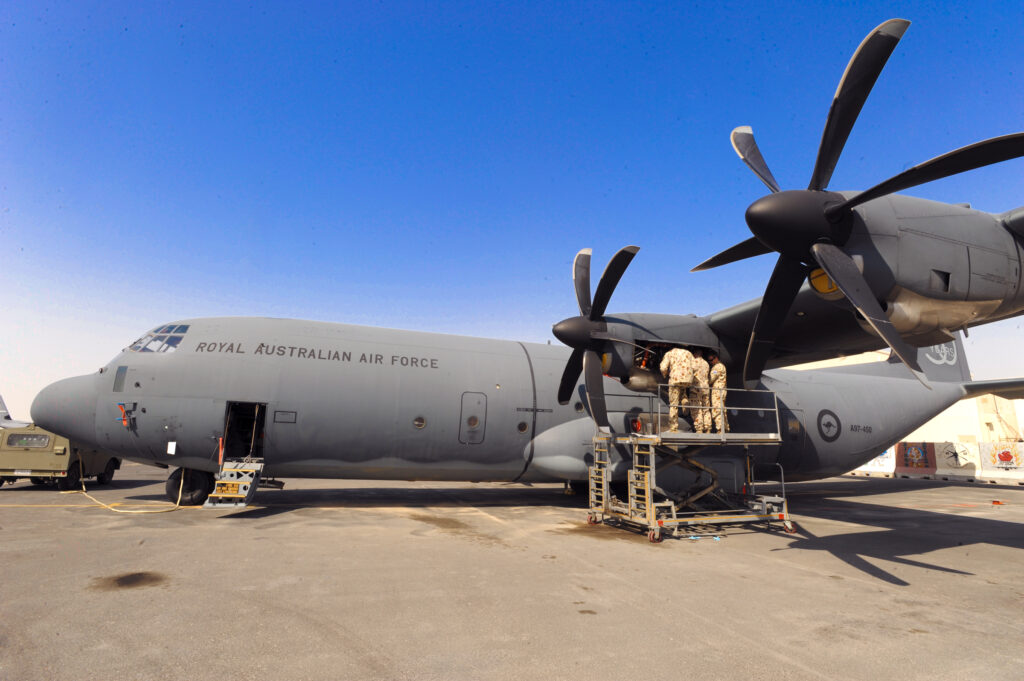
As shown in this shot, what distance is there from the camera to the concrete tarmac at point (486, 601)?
4.19 metres

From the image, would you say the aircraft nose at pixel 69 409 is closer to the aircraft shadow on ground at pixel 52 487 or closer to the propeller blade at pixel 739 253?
the aircraft shadow on ground at pixel 52 487

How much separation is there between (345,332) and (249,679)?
10.1m

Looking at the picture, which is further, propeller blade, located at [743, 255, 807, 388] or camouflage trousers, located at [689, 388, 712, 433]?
camouflage trousers, located at [689, 388, 712, 433]

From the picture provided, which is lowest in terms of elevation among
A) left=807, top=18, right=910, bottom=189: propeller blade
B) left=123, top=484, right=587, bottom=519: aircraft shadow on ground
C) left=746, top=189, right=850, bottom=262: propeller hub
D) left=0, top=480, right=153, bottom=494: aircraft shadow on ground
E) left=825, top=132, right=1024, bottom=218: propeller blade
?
left=0, top=480, right=153, bottom=494: aircraft shadow on ground

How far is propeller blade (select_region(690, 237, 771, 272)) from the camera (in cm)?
934

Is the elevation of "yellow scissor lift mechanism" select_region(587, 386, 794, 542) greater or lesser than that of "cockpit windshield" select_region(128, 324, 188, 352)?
lesser

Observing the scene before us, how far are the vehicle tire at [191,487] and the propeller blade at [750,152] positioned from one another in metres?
13.4

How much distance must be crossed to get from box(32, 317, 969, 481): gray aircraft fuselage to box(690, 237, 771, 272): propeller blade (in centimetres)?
512

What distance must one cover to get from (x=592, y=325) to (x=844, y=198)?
5236 millimetres

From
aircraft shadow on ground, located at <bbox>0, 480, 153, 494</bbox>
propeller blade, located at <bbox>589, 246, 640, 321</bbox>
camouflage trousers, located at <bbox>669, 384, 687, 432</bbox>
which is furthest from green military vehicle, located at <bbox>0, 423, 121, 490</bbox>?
camouflage trousers, located at <bbox>669, 384, 687, 432</bbox>

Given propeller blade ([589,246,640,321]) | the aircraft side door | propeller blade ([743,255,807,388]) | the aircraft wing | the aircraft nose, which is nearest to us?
propeller blade ([743,255,807,388])

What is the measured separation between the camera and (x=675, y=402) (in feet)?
37.4

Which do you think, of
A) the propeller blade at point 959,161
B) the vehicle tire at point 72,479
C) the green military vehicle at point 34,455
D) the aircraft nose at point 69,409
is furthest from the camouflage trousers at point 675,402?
the vehicle tire at point 72,479

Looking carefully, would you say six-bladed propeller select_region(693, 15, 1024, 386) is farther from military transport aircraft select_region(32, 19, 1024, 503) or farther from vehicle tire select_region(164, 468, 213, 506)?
vehicle tire select_region(164, 468, 213, 506)
